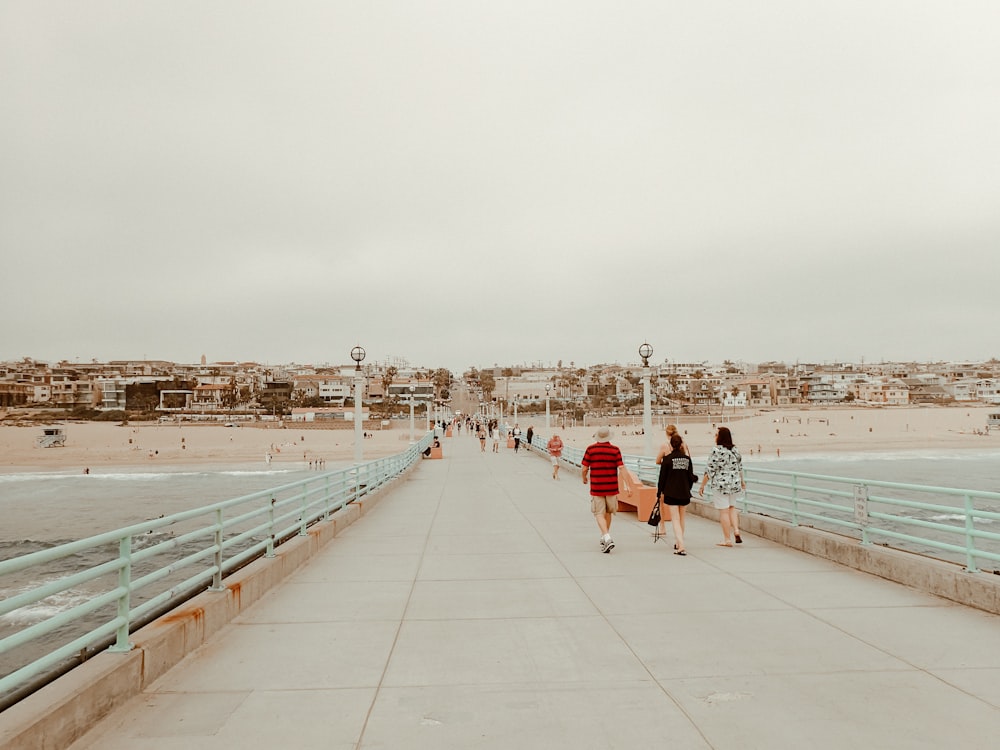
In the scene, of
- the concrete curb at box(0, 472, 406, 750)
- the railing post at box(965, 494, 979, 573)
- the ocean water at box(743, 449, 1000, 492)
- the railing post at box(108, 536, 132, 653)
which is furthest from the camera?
the ocean water at box(743, 449, 1000, 492)

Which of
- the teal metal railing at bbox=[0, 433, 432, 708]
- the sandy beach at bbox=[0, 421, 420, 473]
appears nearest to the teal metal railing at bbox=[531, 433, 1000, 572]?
the teal metal railing at bbox=[0, 433, 432, 708]

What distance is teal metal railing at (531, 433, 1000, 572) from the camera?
7410mm

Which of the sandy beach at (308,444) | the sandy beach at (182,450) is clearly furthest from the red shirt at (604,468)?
the sandy beach at (308,444)

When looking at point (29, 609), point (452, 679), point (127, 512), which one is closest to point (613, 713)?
point (452, 679)

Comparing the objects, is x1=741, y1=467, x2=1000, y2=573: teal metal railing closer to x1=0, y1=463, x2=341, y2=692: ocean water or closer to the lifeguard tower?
x1=0, y1=463, x2=341, y2=692: ocean water

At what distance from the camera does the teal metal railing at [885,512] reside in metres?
7.41

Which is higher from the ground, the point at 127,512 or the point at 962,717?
the point at 962,717

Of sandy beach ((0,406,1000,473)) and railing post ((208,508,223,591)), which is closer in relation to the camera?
railing post ((208,508,223,591))

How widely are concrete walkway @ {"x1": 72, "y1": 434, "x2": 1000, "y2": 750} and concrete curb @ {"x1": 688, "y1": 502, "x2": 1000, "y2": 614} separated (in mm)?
146

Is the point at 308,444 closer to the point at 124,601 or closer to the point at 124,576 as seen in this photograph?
the point at 124,576

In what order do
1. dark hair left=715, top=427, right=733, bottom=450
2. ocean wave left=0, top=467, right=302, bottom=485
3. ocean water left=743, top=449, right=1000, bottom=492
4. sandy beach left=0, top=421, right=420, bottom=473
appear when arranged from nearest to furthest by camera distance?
dark hair left=715, top=427, right=733, bottom=450
ocean water left=743, top=449, right=1000, bottom=492
ocean wave left=0, top=467, right=302, bottom=485
sandy beach left=0, top=421, right=420, bottom=473

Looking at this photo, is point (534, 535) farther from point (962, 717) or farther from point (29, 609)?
point (29, 609)

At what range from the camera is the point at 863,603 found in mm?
7180

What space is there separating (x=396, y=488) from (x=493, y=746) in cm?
1886
